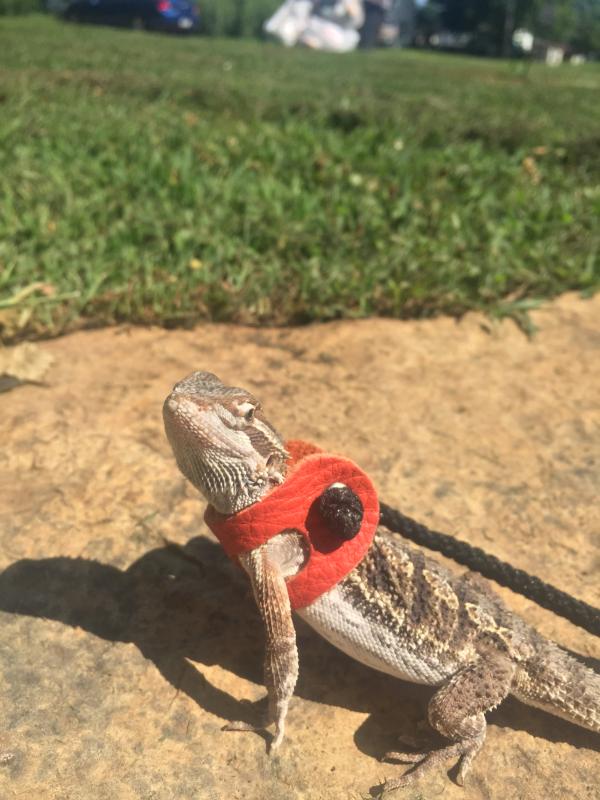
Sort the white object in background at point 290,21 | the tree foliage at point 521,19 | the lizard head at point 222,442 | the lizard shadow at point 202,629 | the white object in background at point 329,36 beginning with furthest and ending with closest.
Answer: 1. the white object in background at point 290,21
2. the white object in background at point 329,36
3. the tree foliage at point 521,19
4. the lizard shadow at point 202,629
5. the lizard head at point 222,442

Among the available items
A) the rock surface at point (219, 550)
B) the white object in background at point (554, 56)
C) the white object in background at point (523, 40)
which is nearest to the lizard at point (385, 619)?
the rock surface at point (219, 550)

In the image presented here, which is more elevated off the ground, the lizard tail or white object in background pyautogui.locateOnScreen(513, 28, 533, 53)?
white object in background pyautogui.locateOnScreen(513, 28, 533, 53)

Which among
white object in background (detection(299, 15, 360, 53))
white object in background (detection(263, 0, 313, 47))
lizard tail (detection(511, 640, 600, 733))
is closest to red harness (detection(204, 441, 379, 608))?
lizard tail (detection(511, 640, 600, 733))

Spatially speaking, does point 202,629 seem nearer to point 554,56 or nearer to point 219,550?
point 219,550

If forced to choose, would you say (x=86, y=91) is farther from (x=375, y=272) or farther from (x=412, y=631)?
(x=412, y=631)

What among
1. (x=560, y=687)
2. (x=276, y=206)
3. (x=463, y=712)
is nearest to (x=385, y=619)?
(x=463, y=712)

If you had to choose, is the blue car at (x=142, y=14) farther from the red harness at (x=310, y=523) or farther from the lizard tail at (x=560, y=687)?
the lizard tail at (x=560, y=687)

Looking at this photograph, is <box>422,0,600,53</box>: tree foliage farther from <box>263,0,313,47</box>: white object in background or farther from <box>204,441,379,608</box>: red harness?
<box>204,441,379,608</box>: red harness

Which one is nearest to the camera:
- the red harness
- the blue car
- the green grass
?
the red harness
